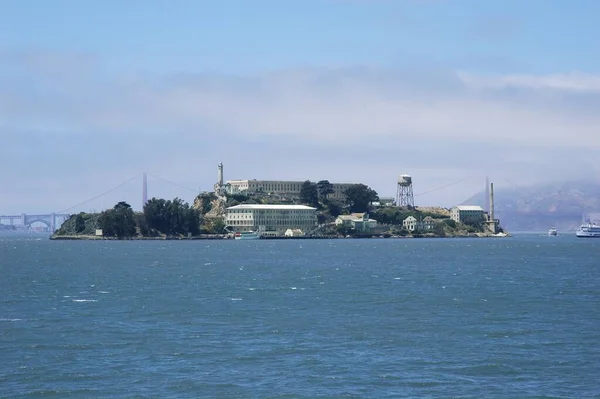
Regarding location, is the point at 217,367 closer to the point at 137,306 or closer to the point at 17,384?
the point at 17,384

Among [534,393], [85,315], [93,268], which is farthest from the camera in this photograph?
[93,268]

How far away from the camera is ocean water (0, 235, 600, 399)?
31.8 meters

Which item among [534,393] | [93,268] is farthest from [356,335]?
[93,268]

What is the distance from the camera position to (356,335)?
42375mm

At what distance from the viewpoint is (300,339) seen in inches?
1618

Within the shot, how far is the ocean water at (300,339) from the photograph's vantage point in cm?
3183

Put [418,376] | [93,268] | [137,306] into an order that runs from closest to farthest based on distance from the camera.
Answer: [418,376], [137,306], [93,268]

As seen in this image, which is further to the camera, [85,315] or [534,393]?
[85,315]

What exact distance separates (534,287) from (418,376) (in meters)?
38.5

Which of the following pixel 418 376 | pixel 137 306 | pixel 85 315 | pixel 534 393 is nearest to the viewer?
pixel 534 393

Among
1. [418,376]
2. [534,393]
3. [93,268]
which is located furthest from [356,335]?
[93,268]

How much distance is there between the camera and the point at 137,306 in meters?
54.9

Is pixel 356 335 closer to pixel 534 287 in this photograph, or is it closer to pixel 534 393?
pixel 534 393

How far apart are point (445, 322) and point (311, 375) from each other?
1562cm
